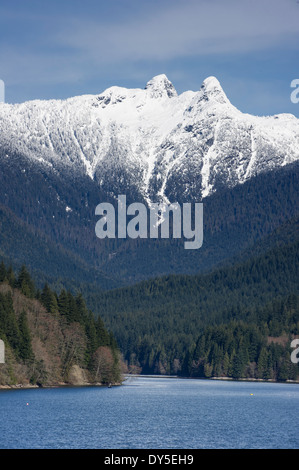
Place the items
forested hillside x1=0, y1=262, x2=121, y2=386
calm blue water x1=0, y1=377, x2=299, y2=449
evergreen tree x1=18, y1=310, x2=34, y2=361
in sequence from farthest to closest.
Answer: evergreen tree x1=18, y1=310, x2=34, y2=361
forested hillside x1=0, y1=262, x2=121, y2=386
calm blue water x1=0, y1=377, x2=299, y2=449

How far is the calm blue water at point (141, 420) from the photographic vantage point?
104 metres

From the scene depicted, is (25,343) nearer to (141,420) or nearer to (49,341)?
(49,341)

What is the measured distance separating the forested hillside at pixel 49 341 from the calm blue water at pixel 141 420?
4.75m

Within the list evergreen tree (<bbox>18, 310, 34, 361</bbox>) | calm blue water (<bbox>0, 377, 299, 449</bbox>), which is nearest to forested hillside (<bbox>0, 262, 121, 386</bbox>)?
evergreen tree (<bbox>18, 310, 34, 361</bbox>)

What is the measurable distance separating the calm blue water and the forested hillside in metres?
4.75

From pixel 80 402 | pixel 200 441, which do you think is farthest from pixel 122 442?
pixel 80 402

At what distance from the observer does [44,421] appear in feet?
390

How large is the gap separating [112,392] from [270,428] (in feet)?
184

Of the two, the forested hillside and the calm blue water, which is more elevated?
the forested hillside

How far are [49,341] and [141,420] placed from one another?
155 feet

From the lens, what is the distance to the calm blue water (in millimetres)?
104312

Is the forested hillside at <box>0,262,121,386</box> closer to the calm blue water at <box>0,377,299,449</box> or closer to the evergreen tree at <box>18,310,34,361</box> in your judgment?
the evergreen tree at <box>18,310,34,361</box>

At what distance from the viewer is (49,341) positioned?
170 m
